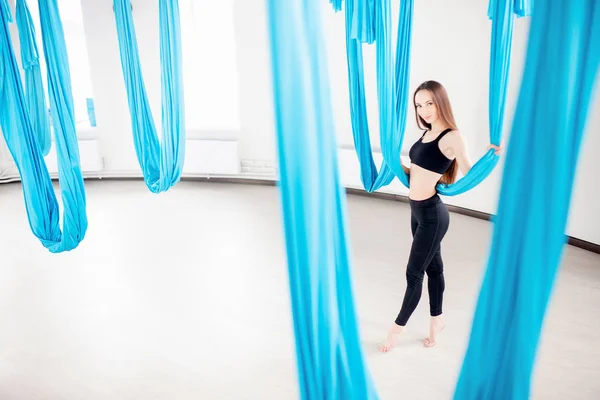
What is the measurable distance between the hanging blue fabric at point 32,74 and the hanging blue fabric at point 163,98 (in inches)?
17.4

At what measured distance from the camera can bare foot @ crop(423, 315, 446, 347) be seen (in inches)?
98.2

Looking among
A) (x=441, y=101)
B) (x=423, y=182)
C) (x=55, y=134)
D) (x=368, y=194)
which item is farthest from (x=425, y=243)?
(x=368, y=194)

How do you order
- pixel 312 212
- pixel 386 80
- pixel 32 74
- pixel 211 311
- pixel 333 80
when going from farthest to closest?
pixel 333 80 → pixel 211 311 → pixel 32 74 → pixel 386 80 → pixel 312 212

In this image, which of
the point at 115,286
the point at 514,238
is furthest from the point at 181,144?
the point at 514,238

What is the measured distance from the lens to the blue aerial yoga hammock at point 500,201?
3.36 feet

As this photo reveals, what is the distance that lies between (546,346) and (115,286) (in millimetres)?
2562

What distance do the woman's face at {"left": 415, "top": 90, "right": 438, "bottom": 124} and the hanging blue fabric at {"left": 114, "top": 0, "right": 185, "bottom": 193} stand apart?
50.6 inches

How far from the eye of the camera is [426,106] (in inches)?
83.5

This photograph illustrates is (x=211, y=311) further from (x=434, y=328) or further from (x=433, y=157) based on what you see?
(x=433, y=157)

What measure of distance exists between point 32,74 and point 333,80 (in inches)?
101

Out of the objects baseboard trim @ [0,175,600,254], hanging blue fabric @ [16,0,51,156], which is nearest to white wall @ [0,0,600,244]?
baseboard trim @ [0,175,600,254]

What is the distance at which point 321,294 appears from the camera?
131 centimetres

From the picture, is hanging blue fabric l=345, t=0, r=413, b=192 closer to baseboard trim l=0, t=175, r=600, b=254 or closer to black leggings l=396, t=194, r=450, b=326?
black leggings l=396, t=194, r=450, b=326

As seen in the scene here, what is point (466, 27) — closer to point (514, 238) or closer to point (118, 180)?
point (514, 238)
